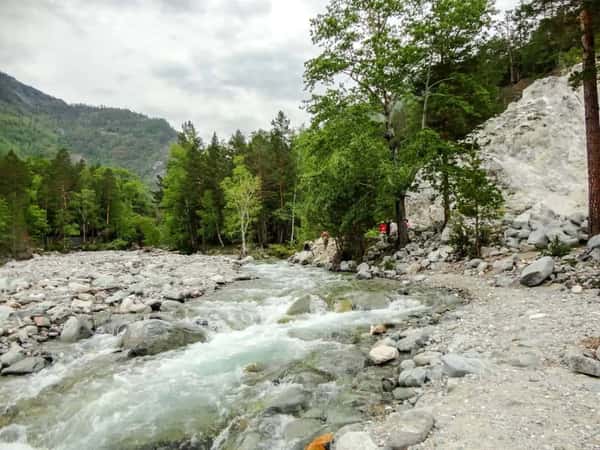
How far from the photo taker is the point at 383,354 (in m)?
6.37

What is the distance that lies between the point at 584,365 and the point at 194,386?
5975mm

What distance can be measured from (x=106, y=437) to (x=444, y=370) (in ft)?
16.3

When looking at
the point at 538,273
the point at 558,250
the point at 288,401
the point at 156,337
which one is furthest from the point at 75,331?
the point at 558,250

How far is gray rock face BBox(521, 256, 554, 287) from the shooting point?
9406 millimetres

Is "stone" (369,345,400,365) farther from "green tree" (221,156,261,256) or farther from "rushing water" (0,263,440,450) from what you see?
"green tree" (221,156,261,256)

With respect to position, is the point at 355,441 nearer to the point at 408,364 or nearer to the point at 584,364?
the point at 408,364

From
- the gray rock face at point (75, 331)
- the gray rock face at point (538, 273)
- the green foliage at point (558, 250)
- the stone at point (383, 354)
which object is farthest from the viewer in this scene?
the green foliage at point (558, 250)

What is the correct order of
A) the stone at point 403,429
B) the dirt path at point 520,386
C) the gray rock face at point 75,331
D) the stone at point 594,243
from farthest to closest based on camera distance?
the stone at point 594,243 < the gray rock face at point 75,331 < the stone at point 403,429 < the dirt path at point 520,386

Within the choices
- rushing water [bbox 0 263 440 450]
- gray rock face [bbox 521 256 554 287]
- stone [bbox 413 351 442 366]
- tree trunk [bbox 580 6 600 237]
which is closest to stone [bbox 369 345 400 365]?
rushing water [bbox 0 263 440 450]

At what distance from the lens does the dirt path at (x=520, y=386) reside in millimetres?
3377

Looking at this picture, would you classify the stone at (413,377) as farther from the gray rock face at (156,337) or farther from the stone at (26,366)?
the stone at (26,366)

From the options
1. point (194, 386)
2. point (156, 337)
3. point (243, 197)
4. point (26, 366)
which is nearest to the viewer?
point (194, 386)

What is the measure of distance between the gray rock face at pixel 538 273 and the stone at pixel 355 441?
26.3 feet

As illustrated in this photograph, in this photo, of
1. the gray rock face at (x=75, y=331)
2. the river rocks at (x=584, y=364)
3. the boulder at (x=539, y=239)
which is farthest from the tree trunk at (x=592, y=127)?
the gray rock face at (x=75, y=331)
